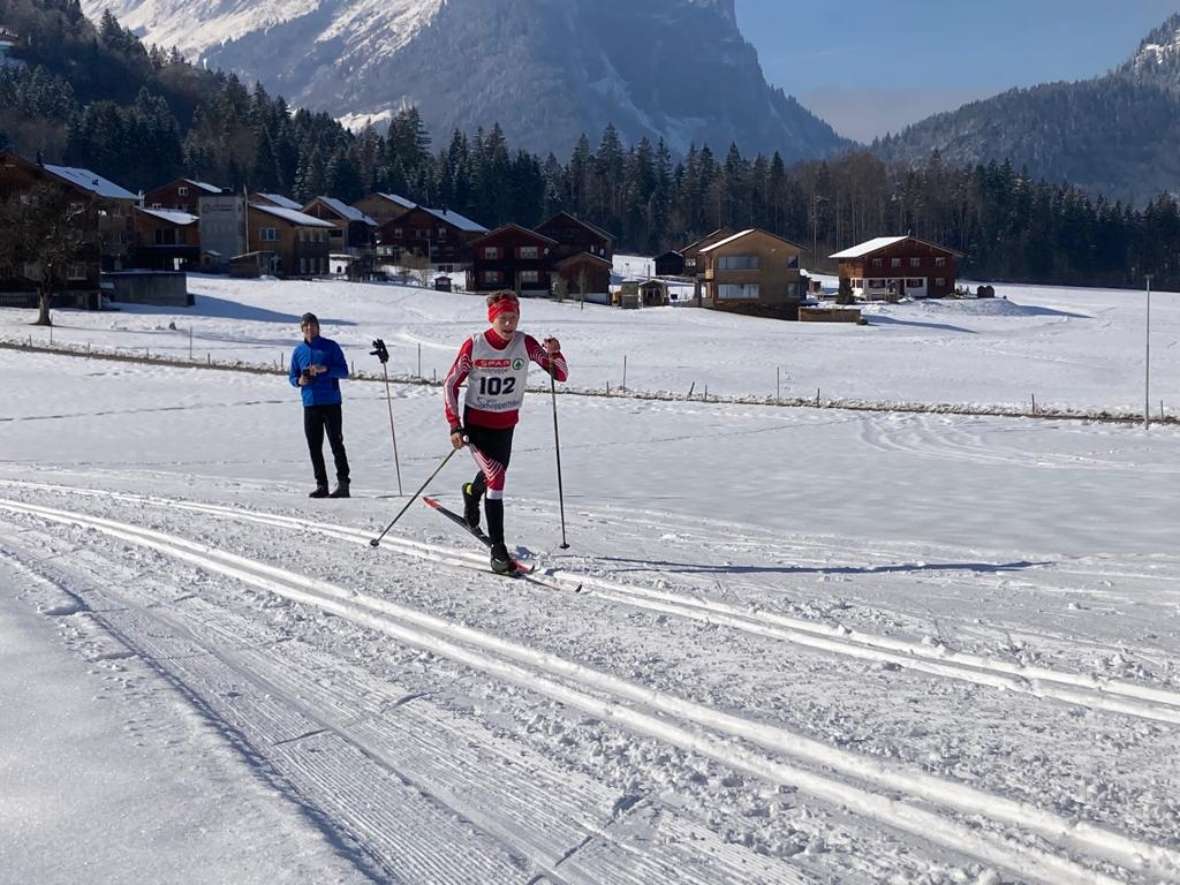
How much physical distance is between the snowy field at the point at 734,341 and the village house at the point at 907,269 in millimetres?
8580

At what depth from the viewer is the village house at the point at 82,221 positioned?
5675cm

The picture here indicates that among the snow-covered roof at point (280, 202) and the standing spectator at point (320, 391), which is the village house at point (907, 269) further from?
the standing spectator at point (320, 391)

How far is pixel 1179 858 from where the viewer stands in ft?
10.6

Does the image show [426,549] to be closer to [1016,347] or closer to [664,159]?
[1016,347]

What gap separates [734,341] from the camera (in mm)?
56062

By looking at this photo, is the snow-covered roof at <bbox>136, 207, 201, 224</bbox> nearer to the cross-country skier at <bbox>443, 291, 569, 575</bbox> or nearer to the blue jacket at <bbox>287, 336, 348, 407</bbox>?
the blue jacket at <bbox>287, 336, 348, 407</bbox>

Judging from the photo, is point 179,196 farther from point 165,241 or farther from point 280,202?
point 165,241

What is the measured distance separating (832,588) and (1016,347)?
177 feet

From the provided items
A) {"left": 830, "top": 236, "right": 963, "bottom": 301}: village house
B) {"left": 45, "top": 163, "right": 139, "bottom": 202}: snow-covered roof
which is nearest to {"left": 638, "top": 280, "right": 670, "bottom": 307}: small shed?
{"left": 830, "top": 236, "right": 963, "bottom": 301}: village house

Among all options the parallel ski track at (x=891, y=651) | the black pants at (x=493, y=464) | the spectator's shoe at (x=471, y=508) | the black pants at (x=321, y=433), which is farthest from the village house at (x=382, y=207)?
the parallel ski track at (x=891, y=651)

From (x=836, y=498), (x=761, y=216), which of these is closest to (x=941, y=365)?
(x=836, y=498)

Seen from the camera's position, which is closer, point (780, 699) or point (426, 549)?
point (780, 699)

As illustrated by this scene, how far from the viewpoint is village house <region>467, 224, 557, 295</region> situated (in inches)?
3521

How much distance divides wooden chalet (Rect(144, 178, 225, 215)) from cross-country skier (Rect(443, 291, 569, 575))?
3951 inches
